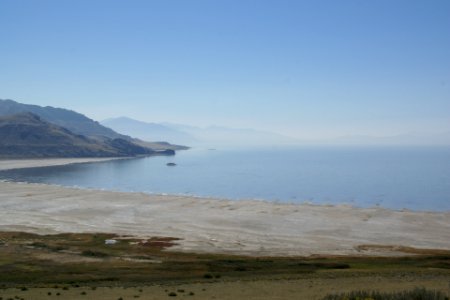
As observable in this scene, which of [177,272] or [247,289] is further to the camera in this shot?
[177,272]

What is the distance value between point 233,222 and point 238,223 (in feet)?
4.23

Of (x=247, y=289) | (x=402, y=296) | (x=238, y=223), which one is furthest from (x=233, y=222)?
(x=402, y=296)

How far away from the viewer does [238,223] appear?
275ft

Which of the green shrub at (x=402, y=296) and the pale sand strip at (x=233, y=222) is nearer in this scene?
the green shrub at (x=402, y=296)

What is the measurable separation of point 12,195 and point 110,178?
64.1 m

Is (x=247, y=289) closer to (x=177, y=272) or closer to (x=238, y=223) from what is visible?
(x=177, y=272)

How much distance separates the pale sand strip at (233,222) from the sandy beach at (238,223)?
131 millimetres

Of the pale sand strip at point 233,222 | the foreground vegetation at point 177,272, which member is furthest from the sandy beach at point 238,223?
the foreground vegetation at point 177,272

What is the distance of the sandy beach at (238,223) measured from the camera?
63.7 metres

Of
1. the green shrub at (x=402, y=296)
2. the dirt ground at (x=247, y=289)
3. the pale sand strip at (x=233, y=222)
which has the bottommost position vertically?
the pale sand strip at (x=233, y=222)

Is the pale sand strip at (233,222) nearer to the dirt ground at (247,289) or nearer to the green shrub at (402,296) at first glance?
the dirt ground at (247,289)

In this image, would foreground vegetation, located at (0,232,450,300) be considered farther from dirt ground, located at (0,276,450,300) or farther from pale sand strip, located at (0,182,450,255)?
pale sand strip, located at (0,182,450,255)

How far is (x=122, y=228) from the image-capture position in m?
77.5

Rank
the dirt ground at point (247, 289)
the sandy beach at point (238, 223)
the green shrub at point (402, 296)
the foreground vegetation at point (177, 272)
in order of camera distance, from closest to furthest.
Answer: the green shrub at point (402, 296), the dirt ground at point (247, 289), the foreground vegetation at point (177, 272), the sandy beach at point (238, 223)
